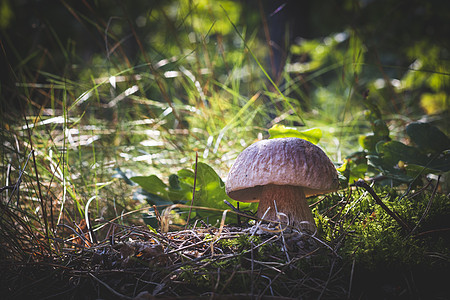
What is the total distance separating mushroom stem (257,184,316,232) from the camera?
4.00 feet

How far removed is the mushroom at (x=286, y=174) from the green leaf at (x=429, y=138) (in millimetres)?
660

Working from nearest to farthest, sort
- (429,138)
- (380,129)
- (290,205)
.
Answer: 1. (290,205)
2. (429,138)
3. (380,129)

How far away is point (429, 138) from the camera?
4.90 ft

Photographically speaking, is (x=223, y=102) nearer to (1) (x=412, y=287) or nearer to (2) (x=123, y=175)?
(2) (x=123, y=175)

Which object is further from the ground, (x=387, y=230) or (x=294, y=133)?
(x=294, y=133)

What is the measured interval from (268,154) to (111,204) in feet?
4.10

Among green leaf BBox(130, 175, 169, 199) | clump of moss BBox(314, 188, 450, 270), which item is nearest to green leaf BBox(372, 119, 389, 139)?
clump of moss BBox(314, 188, 450, 270)

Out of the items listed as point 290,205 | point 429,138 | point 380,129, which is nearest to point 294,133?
point 290,205

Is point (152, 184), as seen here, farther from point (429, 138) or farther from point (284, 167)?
point (429, 138)

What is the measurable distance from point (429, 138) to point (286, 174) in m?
0.93

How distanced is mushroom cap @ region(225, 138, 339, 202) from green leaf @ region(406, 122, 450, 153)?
663mm

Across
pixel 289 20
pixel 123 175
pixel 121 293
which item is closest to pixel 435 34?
pixel 289 20

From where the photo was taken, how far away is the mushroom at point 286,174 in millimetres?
1107

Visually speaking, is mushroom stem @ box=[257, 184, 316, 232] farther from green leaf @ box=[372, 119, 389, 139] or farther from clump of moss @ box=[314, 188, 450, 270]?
green leaf @ box=[372, 119, 389, 139]
